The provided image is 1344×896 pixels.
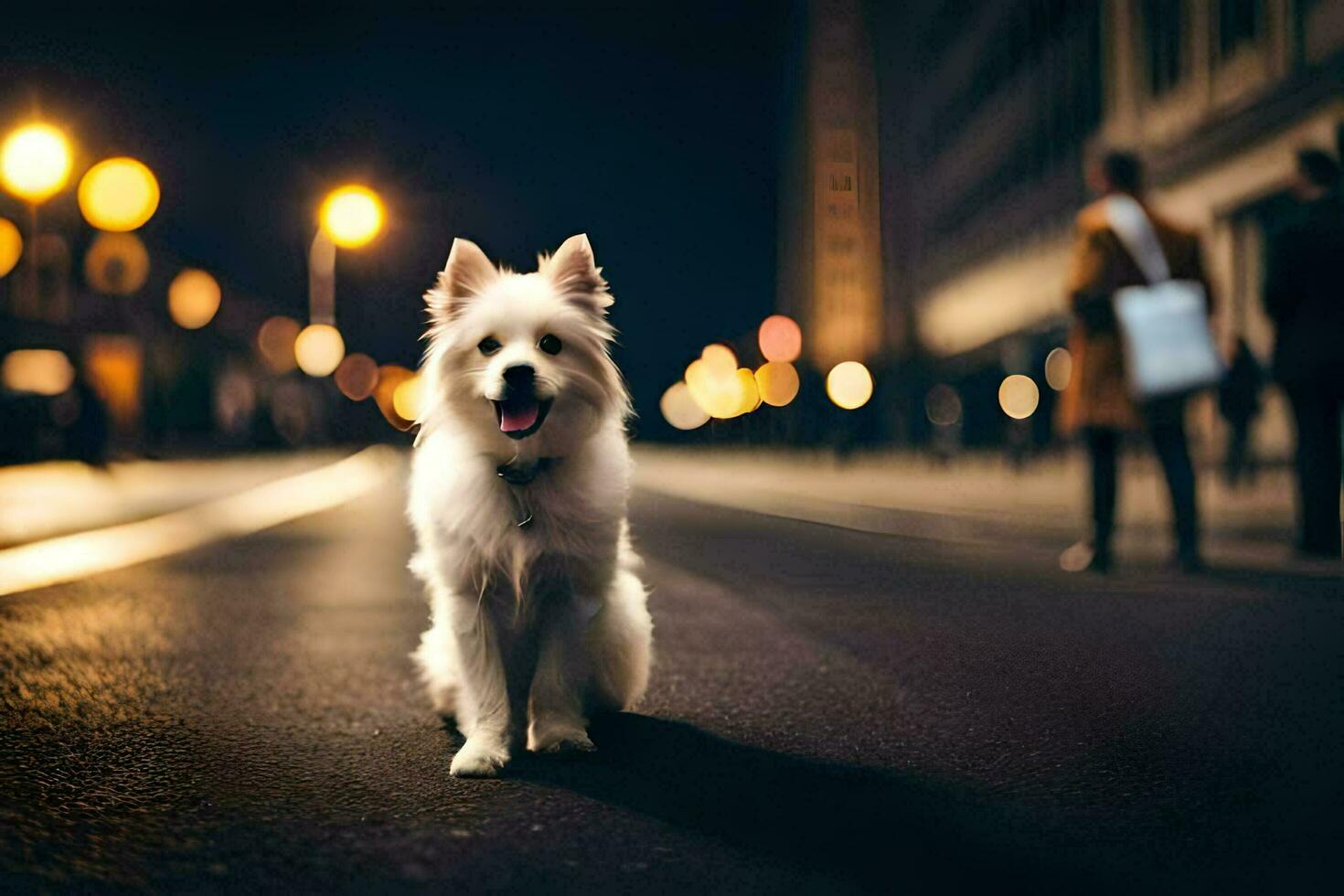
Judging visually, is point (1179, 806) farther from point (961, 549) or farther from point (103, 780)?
point (961, 549)

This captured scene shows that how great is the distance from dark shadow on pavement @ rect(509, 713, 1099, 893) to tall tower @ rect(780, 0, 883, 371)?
8292 centimetres

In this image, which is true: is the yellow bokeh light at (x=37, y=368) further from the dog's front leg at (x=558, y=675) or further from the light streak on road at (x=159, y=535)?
the dog's front leg at (x=558, y=675)

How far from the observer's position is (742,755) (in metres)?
4.31

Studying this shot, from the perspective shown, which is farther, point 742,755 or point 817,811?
point 742,755

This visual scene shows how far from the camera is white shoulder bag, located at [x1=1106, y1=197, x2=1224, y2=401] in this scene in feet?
28.1

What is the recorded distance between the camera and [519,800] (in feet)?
Answer: 12.2

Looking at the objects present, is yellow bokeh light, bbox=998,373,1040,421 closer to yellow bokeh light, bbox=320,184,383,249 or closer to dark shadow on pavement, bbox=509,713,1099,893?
yellow bokeh light, bbox=320,184,383,249

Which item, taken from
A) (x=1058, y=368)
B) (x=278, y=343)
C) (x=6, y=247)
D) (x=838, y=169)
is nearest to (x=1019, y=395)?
(x=1058, y=368)

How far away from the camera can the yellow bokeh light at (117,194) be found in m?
13.9

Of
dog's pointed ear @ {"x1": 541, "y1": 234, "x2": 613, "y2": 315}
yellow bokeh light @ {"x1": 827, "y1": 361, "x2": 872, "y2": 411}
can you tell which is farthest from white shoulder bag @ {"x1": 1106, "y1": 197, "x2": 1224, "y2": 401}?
yellow bokeh light @ {"x1": 827, "y1": 361, "x2": 872, "y2": 411}

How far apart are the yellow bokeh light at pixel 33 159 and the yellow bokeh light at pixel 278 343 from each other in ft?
216

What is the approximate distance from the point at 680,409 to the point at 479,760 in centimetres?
15010

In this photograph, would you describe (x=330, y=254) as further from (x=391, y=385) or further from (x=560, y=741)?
(x=391, y=385)

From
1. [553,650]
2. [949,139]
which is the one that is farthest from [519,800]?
[949,139]
